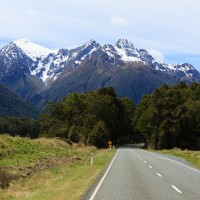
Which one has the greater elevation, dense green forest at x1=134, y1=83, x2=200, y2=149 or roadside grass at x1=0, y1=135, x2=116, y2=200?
dense green forest at x1=134, y1=83, x2=200, y2=149

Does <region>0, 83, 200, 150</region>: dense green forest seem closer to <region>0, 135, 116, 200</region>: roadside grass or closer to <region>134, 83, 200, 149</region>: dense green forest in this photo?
<region>134, 83, 200, 149</region>: dense green forest

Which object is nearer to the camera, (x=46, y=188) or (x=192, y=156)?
(x=46, y=188)

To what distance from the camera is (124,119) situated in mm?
134500

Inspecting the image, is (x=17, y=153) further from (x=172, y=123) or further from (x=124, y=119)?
(x=124, y=119)

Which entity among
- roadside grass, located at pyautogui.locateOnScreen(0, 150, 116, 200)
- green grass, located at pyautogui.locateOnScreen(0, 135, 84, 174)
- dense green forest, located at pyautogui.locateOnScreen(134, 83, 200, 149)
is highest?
dense green forest, located at pyautogui.locateOnScreen(134, 83, 200, 149)

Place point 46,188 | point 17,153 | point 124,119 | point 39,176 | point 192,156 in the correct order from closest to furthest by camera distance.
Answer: point 46,188 < point 39,176 < point 17,153 < point 192,156 < point 124,119

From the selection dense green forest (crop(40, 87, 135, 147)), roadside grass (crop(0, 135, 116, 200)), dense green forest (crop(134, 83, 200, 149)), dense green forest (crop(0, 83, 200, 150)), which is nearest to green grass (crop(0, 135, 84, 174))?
roadside grass (crop(0, 135, 116, 200))

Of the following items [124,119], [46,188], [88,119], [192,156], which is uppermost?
[124,119]

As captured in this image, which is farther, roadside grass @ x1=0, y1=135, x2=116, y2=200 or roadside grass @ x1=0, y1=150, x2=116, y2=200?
roadside grass @ x1=0, y1=135, x2=116, y2=200

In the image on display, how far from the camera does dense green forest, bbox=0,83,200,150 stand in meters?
97.4

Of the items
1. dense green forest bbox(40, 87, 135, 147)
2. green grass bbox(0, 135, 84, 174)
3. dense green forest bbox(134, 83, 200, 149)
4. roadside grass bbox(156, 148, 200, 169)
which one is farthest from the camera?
dense green forest bbox(40, 87, 135, 147)

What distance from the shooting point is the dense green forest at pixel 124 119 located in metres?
97.4

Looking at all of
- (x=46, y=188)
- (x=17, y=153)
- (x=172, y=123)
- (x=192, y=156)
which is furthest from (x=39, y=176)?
(x=172, y=123)

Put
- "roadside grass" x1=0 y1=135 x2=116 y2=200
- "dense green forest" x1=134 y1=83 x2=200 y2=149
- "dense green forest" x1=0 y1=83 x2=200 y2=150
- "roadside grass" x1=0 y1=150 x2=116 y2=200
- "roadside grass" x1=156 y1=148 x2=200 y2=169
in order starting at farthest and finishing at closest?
1. "dense green forest" x1=0 y1=83 x2=200 y2=150
2. "dense green forest" x1=134 y1=83 x2=200 y2=149
3. "roadside grass" x1=156 y1=148 x2=200 y2=169
4. "roadside grass" x1=0 y1=135 x2=116 y2=200
5. "roadside grass" x1=0 y1=150 x2=116 y2=200
